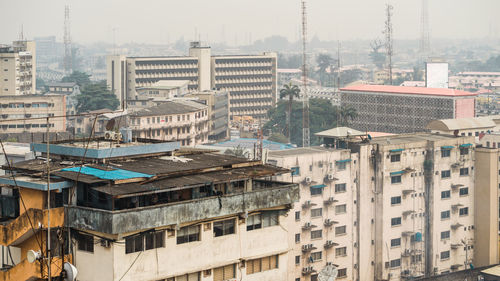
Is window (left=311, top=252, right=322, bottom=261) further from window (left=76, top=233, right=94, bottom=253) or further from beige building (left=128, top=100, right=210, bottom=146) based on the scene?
beige building (left=128, top=100, right=210, bottom=146)

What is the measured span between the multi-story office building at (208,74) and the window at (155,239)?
97.6m

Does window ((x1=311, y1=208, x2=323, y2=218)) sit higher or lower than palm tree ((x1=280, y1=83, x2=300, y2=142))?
lower

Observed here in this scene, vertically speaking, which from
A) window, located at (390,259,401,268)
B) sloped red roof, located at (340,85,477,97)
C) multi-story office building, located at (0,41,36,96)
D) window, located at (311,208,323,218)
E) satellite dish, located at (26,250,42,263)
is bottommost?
window, located at (390,259,401,268)

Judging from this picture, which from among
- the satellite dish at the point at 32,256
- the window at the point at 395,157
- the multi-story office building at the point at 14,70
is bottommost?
the window at the point at 395,157

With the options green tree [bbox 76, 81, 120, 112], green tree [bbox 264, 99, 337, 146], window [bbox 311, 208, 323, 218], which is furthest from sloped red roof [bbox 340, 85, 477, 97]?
window [bbox 311, 208, 323, 218]

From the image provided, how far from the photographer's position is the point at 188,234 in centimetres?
1950

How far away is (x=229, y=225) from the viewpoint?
66.0 feet

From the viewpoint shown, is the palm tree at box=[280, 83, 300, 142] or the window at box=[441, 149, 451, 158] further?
the palm tree at box=[280, 83, 300, 142]

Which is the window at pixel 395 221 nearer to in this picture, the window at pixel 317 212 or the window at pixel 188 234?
the window at pixel 317 212

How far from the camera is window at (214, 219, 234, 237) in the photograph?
1994 cm

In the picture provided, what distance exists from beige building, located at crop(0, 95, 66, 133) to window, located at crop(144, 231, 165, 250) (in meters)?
69.0

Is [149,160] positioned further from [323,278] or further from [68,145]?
[323,278]

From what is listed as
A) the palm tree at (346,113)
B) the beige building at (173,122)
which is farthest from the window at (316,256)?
the palm tree at (346,113)

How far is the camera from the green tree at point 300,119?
339 feet
